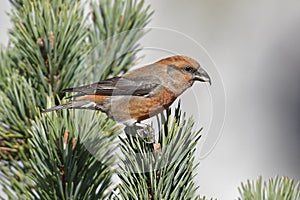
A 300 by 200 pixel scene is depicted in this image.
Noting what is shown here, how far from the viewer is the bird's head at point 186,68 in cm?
123

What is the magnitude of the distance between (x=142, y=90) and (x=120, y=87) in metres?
0.09

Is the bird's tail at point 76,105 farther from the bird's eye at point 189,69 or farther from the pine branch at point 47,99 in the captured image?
the bird's eye at point 189,69

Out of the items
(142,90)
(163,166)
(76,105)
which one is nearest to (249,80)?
(142,90)

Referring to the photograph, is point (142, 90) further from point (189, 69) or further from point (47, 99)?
point (47, 99)

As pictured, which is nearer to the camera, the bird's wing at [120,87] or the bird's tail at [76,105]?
the bird's tail at [76,105]

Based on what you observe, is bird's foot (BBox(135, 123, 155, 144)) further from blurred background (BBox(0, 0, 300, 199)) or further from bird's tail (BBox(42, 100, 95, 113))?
blurred background (BBox(0, 0, 300, 199))

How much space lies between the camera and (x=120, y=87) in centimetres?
133

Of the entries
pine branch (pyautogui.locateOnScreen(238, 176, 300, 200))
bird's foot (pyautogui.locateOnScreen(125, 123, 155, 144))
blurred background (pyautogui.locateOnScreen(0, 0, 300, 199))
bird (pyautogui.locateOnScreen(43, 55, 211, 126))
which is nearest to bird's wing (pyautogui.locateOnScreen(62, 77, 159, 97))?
bird (pyautogui.locateOnScreen(43, 55, 211, 126))

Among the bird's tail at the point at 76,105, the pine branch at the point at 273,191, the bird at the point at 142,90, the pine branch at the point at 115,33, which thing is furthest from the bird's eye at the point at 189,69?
the pine branch at the point at 273,191

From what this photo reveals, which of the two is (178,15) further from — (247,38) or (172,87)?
(172,87)

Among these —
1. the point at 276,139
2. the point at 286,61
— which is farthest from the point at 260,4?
the point at 276,139

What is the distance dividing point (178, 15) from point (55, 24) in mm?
1793

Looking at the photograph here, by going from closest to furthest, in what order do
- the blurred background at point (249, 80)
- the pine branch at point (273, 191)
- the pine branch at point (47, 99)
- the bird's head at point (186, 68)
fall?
the pine branch at point (273, 191)
the pine branch at point (47, 99)
the bird's head at point (186, 68)
the blurred background at point (249, 80)

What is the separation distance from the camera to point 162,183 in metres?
0.98
